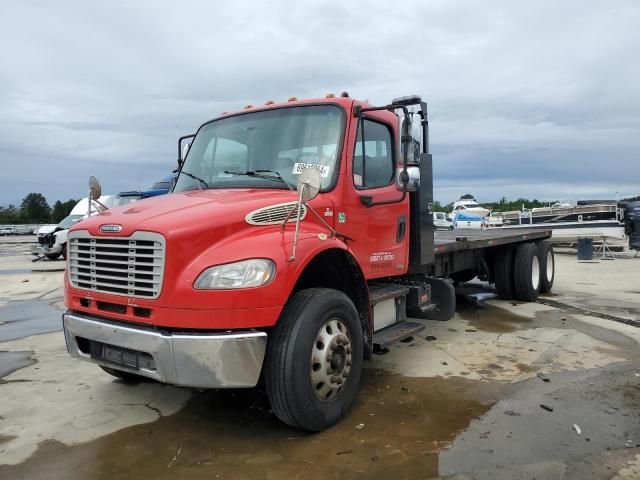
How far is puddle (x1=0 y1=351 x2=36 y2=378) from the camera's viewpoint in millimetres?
5408

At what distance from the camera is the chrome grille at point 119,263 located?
328cm

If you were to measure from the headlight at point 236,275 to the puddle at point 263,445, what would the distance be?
1.14m

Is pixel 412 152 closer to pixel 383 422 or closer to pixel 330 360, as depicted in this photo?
pixel 330 360

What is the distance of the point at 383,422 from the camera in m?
3.86

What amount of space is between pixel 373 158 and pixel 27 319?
6.66 metres

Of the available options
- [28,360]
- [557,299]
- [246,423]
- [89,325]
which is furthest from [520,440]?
[557,299]

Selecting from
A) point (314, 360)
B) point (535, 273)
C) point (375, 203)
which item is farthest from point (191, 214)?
point (535, 273)

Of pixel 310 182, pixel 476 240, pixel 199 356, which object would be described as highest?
pixel 310 182

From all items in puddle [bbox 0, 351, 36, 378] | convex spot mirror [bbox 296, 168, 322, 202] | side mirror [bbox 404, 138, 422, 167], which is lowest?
puddle [bbox 0, 351, 36, 378]

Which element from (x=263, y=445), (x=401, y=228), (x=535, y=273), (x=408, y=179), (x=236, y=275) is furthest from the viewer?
(x=535, y=273)

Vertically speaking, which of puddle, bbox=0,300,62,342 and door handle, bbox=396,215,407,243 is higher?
door handle, bbox=396,215,407,243

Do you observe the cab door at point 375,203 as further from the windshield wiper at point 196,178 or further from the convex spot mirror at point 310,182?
the windshield wiper at point 196,178

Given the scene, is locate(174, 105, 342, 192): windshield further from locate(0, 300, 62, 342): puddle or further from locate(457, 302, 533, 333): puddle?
locate(0, 300, 62, 342): puddle

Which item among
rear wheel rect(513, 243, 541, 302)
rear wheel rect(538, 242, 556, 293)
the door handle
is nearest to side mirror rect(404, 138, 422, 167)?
the door handle
